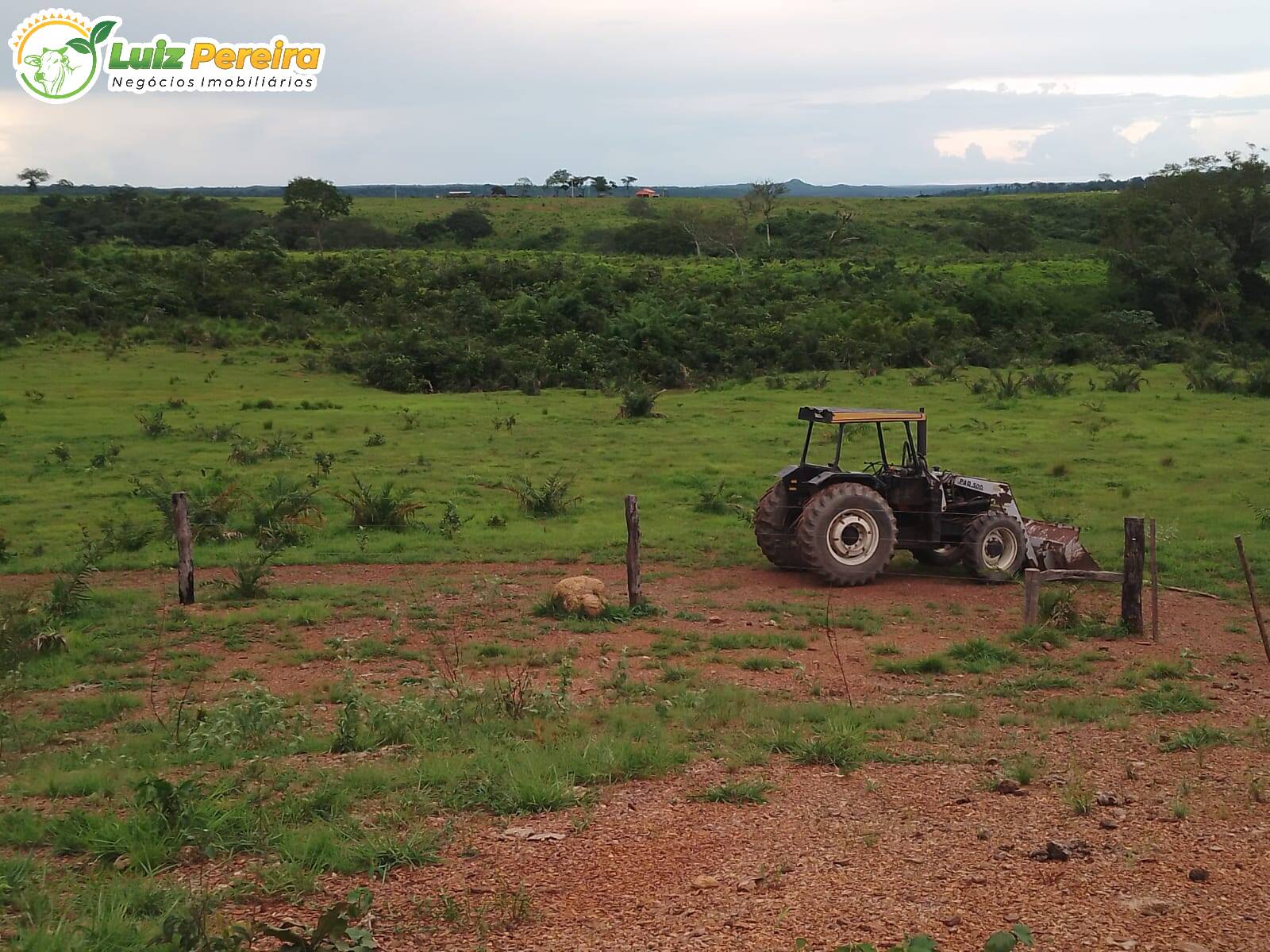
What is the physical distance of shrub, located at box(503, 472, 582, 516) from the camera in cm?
1727

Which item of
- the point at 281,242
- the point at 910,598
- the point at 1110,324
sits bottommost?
the point at 910,598

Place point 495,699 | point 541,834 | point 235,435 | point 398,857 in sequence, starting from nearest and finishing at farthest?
1. point 398,857
2. point 541,834
3. point 495,699
4. point 235,435

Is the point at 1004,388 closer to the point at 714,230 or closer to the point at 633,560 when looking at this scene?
the point at 633,560

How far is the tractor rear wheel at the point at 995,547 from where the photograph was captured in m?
13.0

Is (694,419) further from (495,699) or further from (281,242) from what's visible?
(281,242)

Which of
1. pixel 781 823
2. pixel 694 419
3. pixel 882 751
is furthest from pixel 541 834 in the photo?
pixel 694 419

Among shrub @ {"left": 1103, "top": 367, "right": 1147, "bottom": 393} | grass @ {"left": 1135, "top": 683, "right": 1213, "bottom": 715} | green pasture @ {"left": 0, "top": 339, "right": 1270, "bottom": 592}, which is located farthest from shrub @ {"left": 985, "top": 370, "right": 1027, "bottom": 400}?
grass @ {"left": 1135, "top": 683, "right": 1213, "bottom": 715}

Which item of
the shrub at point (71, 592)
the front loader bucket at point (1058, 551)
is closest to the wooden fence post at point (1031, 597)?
the front loader bucket at point (1058, 551)

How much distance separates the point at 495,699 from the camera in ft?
26.9

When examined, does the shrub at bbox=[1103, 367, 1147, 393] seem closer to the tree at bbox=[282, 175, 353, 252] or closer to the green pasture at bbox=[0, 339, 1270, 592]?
the green pasture at bbox=[0, 339, 1270, 592]

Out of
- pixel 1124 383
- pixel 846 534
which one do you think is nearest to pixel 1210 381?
pixel 1124 383

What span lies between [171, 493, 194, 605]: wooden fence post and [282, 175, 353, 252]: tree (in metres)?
48.4

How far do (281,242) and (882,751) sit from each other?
53.8m

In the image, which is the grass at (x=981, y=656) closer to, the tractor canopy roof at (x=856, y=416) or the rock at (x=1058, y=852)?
the tractor canopy roof at (x=856, y=416)
